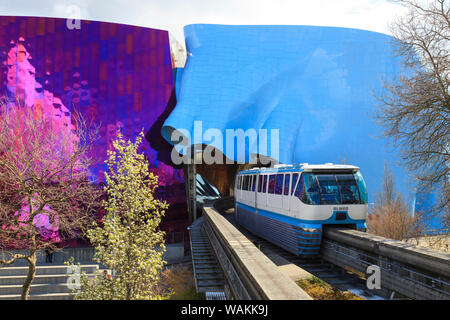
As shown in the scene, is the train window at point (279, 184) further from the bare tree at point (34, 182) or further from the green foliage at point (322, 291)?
the bare tree at point (34, 182)

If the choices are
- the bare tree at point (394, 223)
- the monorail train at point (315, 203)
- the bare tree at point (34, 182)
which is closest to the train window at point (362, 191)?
the monorail train at point (315, 203)

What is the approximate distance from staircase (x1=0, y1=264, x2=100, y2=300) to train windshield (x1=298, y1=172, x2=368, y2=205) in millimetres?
10044

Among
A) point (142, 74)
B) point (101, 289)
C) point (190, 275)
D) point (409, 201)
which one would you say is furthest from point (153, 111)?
point (409, 201)

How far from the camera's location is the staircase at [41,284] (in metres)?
14.6

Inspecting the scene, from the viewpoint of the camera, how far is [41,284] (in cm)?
1526

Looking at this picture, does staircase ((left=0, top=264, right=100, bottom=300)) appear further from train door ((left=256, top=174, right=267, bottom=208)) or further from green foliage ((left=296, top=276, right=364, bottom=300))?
green foliage ((left=296, top=276, right=364, bottom=300))

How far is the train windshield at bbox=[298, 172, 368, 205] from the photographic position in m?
10.6

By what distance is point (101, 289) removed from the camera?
26.0ft

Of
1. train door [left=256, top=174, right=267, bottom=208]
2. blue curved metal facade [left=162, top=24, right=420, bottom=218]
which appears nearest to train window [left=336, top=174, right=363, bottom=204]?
train door [left=256, top=174, right=267, bottom=208]

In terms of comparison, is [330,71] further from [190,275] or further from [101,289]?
[101,289]

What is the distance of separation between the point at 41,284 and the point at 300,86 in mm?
31053

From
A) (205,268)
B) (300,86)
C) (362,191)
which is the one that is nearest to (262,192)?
(205,268)

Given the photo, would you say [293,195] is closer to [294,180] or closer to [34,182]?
[294,180]
